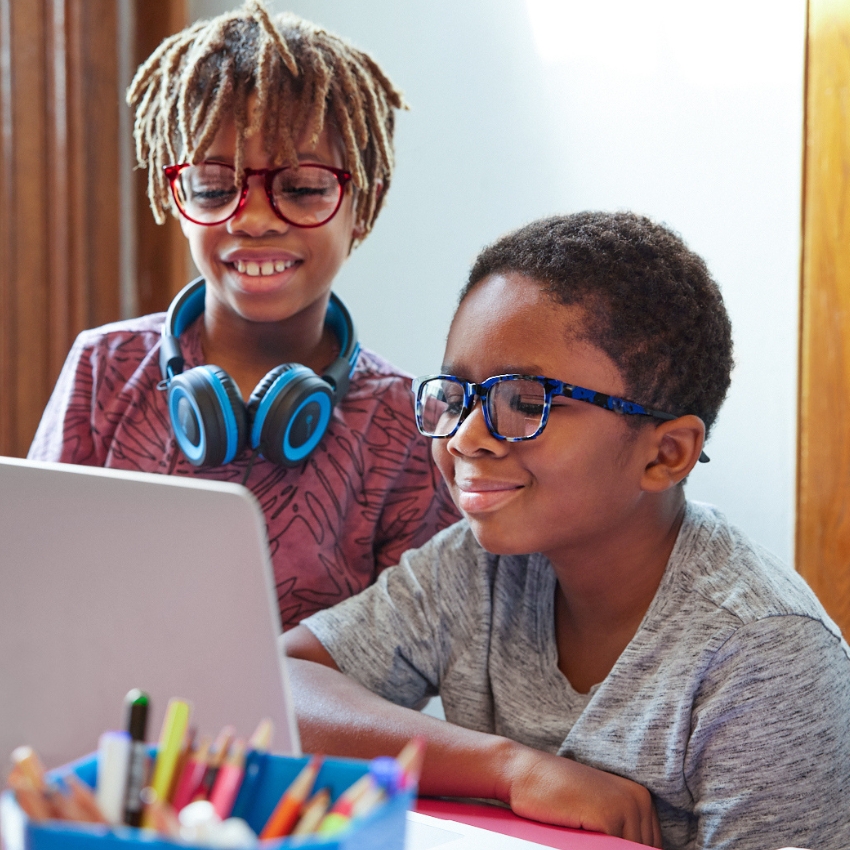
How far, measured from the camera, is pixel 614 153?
186 centimetres

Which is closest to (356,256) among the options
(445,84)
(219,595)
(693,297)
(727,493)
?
(445,84)

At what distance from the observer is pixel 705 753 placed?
916 millimetres

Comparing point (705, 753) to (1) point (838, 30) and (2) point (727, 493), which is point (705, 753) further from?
(1) point (838, 30)

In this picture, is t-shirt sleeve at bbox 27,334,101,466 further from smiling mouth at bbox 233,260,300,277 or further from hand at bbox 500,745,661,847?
hand at bbox 500,745,661,847

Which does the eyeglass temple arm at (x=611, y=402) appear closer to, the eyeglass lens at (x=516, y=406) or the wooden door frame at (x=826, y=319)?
the eyeglass lens at (x=516, y=406)

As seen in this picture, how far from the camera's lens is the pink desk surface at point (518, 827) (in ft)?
2.61

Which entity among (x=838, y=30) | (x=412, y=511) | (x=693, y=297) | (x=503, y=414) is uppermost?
(x=838, y=30)

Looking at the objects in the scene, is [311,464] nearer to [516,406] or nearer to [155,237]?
[516,406]

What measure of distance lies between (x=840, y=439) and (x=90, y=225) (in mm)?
1533

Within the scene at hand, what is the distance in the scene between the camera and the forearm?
937mm

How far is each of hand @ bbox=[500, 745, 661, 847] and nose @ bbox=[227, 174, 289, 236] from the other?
72 cm

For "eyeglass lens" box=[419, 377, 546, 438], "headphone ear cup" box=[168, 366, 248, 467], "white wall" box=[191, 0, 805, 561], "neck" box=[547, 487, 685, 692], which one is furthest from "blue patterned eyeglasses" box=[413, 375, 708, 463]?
"white wall" box=[191, 0, 805, 561]

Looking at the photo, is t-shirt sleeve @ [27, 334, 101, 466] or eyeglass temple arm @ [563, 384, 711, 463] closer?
eyeglass temple arm @ [563, 384, 711, 463]

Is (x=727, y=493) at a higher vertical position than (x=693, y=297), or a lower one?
lower
